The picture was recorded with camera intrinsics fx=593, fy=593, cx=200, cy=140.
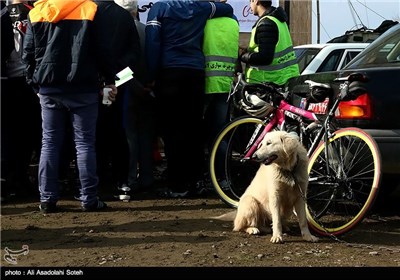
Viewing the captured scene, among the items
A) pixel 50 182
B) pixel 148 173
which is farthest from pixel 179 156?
pixel 50 182

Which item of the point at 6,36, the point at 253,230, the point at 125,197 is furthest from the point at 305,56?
the point at 253,230

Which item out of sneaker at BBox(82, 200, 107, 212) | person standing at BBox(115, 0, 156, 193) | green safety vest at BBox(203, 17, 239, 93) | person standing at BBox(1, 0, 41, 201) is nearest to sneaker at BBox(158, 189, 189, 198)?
person standing at BBox(115, 0, 156, 193)

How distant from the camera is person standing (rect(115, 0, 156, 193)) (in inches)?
252

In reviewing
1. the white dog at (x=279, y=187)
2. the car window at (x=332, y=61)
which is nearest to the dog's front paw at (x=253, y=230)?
the white dog at (x=279, y=187)

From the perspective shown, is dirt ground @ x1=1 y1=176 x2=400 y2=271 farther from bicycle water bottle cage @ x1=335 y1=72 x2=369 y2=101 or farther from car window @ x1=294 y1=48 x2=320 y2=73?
car window @ x1=294 y1=48 x2=320 y2=73

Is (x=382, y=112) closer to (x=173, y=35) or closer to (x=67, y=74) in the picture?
(x=173, y=35)

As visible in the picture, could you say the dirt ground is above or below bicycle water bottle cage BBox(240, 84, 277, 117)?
below

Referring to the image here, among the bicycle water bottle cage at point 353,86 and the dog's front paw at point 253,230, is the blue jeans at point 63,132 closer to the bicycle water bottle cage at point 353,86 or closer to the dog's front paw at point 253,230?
the dog's front paw at point 253,230

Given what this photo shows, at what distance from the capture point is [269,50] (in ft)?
19.9

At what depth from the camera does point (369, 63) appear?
5.62 m

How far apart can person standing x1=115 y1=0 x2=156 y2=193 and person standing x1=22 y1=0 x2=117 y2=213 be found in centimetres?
68

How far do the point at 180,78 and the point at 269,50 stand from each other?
3.22ft

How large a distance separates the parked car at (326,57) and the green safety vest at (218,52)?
8.97 ft

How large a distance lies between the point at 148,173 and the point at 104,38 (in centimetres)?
179
